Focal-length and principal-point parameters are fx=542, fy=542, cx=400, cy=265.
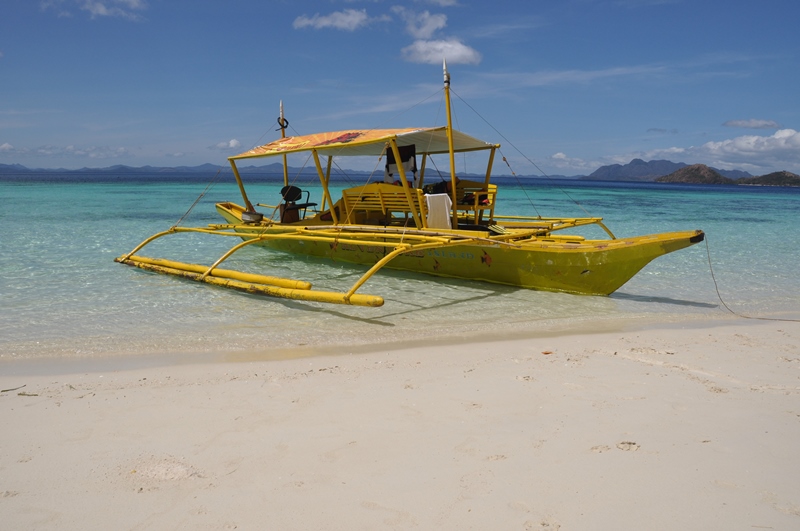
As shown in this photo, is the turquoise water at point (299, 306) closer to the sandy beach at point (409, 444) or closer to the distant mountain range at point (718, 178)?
the sandy beach at point (409, 444)

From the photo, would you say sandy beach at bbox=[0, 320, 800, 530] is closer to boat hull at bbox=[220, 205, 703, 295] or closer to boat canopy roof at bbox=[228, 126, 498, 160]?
boat hull at bbox=[220, 205, 703, 295]

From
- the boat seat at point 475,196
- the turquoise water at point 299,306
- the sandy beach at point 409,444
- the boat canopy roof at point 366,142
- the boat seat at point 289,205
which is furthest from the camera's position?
the boat seat at point 289,205

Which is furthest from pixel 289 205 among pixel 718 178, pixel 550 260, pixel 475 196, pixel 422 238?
pixel 718 178

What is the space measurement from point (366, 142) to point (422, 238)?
181 cm

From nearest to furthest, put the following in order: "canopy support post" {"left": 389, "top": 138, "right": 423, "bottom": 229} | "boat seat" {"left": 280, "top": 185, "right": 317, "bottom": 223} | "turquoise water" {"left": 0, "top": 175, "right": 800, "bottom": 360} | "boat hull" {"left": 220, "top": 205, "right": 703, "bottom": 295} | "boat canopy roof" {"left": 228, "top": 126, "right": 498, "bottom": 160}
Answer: "turquoise water" {"left": 0, "top": 175, "right": 800, "bottom": 360}, "boat hull" {"left": 220, "top": 205, "right": 703, "bottom": 295}, "canopy support post" {"left": 389, "top": 138, "right": 423, "bottom": 229}, "boat canopy roof" {"left": 228, "top": 126, "right": 498, "bottom": 160}, "boat seat" {"left": 280, "top": 185, "right": 317, "bottom": 223}

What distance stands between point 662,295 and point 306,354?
214 inches

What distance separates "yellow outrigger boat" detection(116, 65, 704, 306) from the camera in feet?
22.5

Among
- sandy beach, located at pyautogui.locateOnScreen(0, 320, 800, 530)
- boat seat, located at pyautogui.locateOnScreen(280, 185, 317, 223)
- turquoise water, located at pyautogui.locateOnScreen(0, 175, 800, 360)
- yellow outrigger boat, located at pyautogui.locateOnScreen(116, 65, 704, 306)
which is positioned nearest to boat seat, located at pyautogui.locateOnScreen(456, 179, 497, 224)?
yellow outrigger boat, located at pyautogui.locateOnScreen(116, 65, 704, 306)

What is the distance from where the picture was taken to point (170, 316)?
6543 millimetres

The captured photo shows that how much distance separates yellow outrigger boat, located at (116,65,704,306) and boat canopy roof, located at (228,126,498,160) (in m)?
0.02

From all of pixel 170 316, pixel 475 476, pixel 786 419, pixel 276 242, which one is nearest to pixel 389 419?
pixel 475 476

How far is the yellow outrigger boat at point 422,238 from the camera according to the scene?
6.85 m

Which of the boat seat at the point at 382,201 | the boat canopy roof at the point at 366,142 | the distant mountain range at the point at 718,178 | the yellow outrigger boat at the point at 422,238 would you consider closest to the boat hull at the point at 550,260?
the yellow outrigger boat at the point at 422,238

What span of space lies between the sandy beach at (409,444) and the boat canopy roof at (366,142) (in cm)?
432
